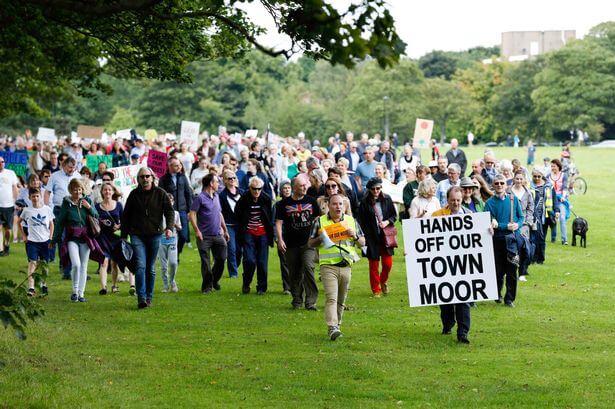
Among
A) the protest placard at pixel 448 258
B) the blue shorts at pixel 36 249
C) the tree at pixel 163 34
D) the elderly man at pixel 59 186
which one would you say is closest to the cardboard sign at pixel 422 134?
the tree at pixel 163 34

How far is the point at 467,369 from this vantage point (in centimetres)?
1201

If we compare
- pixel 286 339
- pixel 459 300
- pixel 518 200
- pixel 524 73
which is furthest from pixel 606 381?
pixel 524 73

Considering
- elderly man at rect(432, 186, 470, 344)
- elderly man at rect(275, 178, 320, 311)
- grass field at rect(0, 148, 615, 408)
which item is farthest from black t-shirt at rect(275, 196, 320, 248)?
elderly man at rect(432, 186, 470, 344)

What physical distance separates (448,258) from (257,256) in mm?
5077

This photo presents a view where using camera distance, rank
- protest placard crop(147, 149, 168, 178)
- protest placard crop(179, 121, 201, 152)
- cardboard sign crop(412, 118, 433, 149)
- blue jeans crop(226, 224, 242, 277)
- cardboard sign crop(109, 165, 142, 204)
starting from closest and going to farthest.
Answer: blue jeans crop(226, 224, 242, 277) < cardboard sign crop(109, 165, 142, 204) < protest placard crop(147, 149, 168, 178) < protest placard crop(179, 121, 201, 152) < cardboard sign crop(412, 118, 433, 149)

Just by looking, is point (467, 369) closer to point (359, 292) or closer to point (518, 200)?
point (518, 200)

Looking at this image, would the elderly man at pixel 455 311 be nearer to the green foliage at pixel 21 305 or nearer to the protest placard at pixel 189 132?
the green foliage at pixel 21 305

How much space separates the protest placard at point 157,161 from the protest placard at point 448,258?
10629 millimetres

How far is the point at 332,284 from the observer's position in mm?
13672

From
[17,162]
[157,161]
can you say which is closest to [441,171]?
[157,161]

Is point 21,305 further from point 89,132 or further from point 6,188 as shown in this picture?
point 89,132

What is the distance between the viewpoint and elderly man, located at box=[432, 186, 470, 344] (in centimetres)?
1352

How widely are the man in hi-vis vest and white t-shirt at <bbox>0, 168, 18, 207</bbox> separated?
11.5 m

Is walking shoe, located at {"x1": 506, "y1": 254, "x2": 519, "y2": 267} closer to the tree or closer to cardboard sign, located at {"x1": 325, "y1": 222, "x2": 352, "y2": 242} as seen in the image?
cardboard sign, located at {"x1": 325, "y1": 222, "x2": 352, "y2": 242}
